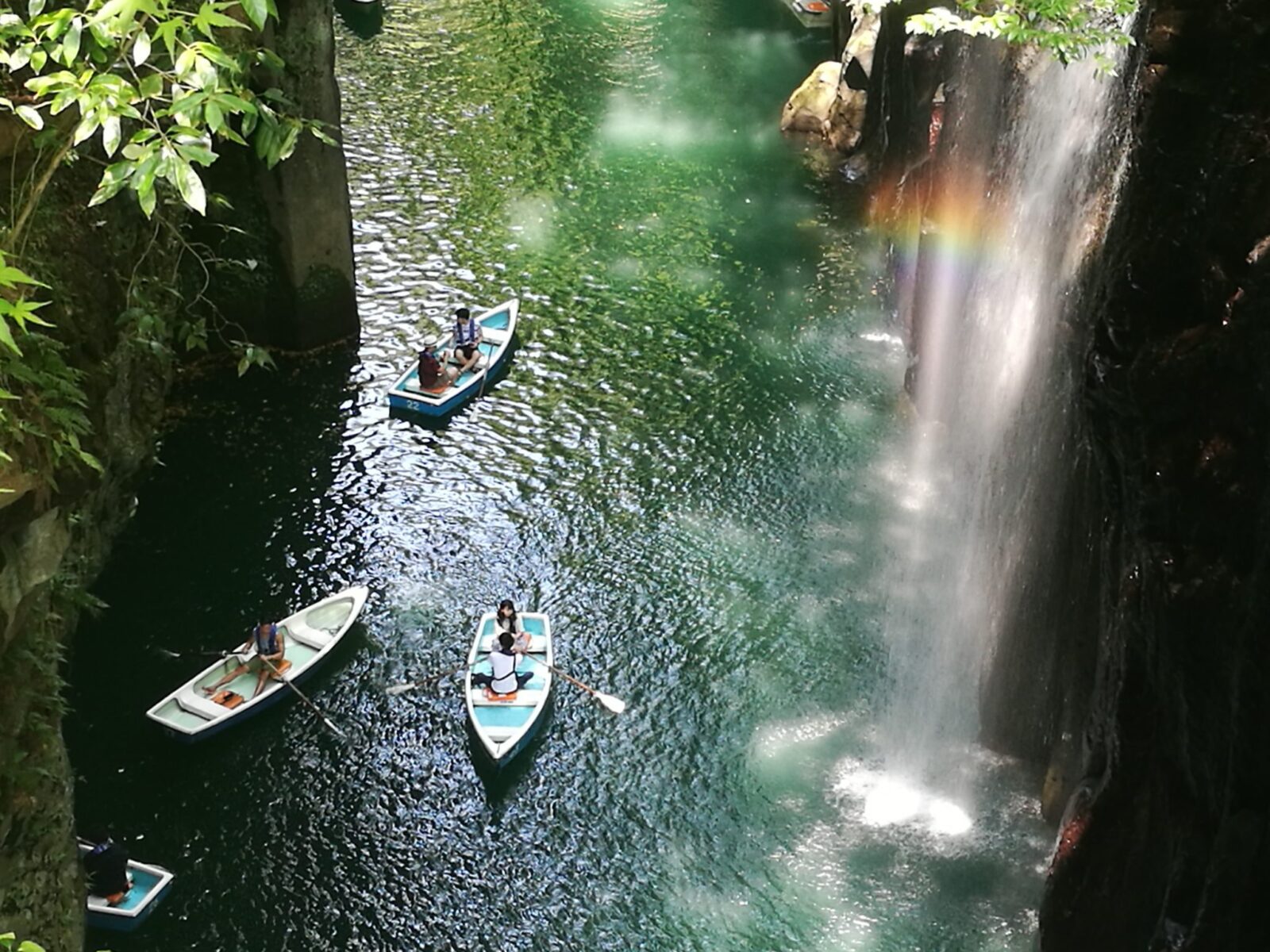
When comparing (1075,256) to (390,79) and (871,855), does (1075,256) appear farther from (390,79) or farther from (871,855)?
(390,79)

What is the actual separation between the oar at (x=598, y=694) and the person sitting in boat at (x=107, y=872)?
19.2 ft

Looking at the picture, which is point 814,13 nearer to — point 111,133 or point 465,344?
point 465,344

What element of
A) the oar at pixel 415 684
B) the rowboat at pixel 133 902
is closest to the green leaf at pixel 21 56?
the rowboat at pixel 133 902

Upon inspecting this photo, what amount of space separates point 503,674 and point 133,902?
5.28 m

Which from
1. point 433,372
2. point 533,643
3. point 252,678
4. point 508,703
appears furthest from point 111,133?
point 433,372

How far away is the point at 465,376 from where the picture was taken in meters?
24.5

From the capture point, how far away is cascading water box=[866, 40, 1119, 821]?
1579 cm

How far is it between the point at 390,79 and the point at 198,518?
722 inches

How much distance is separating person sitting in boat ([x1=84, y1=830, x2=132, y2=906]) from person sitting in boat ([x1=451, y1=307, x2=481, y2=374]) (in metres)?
11.6

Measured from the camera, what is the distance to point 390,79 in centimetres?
3594

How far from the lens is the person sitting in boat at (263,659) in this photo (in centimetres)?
1808

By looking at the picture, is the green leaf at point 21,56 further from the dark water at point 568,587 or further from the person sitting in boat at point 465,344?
the person sitting in boat at point 465,344

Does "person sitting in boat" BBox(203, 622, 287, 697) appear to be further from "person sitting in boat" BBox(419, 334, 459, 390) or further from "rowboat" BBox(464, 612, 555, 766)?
"person sitting in boat" BBox(419, 334, 459, 390)

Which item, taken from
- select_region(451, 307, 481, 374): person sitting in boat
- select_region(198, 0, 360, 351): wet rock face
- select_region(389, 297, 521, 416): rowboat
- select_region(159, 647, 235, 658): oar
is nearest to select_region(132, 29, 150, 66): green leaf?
select_region(159, 647, 235, 658): oar
